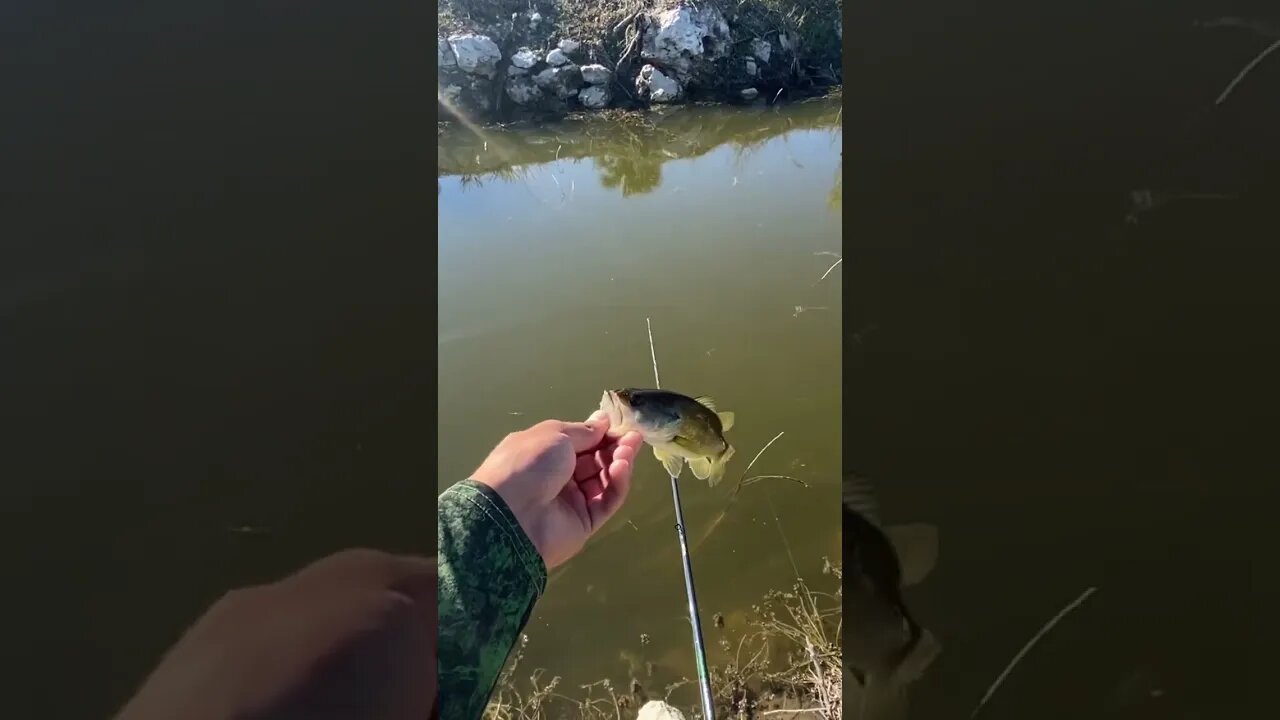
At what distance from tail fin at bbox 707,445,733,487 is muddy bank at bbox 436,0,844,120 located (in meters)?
0.55

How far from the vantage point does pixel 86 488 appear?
99cm

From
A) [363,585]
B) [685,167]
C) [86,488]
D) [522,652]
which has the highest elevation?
[685,167]

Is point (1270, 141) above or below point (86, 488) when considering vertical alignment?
above

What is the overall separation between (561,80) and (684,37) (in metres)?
0.20

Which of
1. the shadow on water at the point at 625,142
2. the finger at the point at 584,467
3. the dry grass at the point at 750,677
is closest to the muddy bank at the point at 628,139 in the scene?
the shadow on water at the point at 625,142

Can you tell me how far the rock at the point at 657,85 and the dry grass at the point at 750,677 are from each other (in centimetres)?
76

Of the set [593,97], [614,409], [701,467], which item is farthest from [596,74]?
[701,467]

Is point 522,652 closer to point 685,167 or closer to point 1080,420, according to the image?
point 685,167

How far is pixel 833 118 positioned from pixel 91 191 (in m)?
1.05

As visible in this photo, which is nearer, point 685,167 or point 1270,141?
point 1270,141

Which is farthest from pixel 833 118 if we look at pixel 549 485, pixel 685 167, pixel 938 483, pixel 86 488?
pixel 86 488

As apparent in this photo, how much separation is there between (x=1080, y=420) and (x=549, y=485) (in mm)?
778

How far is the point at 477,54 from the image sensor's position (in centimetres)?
104

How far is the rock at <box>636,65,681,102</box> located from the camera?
1092 mm
